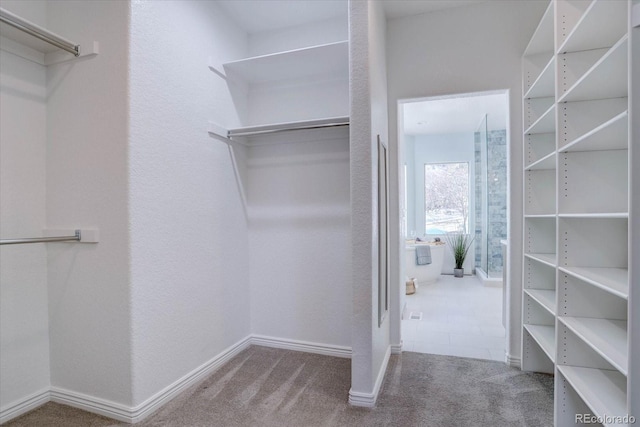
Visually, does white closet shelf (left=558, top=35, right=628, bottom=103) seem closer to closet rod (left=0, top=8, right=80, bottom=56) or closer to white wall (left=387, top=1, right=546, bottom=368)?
white wall (left=387, top=1, right=546, bottom=368)

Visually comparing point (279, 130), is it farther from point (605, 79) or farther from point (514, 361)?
point (514, 361)

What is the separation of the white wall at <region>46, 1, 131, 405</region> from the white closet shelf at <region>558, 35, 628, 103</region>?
2258mm

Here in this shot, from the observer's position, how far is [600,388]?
1408mm

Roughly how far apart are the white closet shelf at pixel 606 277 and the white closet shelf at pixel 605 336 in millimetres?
213

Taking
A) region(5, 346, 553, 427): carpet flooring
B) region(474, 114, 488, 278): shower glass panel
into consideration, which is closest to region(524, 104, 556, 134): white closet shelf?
region(5, 346, 553, 427): carpet flooring

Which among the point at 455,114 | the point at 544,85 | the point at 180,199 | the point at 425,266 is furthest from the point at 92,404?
the point at 455,114

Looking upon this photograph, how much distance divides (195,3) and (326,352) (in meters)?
2.84

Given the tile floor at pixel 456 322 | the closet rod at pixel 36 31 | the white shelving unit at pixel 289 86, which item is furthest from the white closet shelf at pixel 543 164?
the closet rod at pixel 36 31

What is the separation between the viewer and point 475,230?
19.7 feet

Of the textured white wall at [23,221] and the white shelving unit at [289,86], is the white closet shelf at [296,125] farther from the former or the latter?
the textured white wall at [23,221]

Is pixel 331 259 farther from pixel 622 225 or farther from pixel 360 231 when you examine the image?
pixel 622 225

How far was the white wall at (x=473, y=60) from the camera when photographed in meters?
2.42

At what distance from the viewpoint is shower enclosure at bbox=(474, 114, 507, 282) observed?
17.1ft

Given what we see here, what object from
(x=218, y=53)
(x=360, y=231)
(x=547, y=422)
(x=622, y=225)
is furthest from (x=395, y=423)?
(x=218, y=53)
